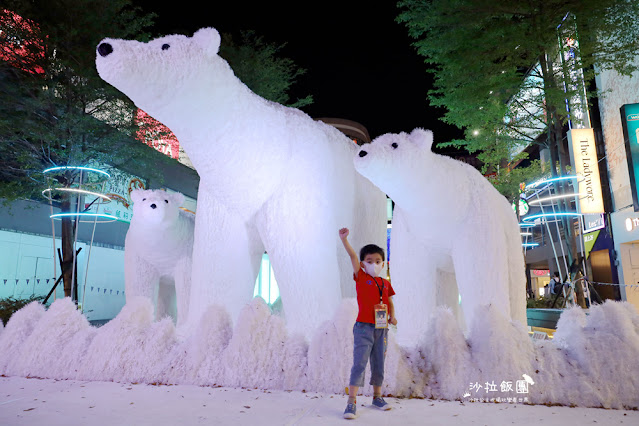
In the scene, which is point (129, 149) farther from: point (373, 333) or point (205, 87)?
point (373, 333)

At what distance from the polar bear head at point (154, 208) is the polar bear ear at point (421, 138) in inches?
112

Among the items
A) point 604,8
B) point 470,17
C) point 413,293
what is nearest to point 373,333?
point 413,293

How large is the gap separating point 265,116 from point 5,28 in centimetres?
613

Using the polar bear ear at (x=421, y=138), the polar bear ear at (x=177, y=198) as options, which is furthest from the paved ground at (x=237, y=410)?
the polar bear ear at (x=177, y=198)

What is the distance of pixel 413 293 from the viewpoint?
12.2 feet

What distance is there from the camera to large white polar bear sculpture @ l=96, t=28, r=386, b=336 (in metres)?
3.08

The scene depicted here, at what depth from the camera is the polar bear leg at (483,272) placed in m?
3.26

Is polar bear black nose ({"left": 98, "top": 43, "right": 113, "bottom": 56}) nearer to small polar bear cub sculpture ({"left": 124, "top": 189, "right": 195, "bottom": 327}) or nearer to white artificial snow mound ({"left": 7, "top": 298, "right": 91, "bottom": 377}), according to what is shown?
white artificial snow mound ({"left": 7, "top": 298, "right": 91, "bottom": 377})

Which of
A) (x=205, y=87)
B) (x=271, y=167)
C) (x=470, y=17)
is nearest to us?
(x=205, y=87)

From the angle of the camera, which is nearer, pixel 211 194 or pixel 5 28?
pixel 211 194

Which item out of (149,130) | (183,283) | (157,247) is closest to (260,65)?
(149,130)

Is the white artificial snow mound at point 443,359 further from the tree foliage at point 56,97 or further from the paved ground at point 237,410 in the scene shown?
the tree foliage at point 56,97

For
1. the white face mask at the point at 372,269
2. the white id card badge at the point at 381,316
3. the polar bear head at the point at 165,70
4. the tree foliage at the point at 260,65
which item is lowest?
the white id card badge at the point at 381,316

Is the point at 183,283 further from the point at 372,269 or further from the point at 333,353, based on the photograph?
the point at 372,269
